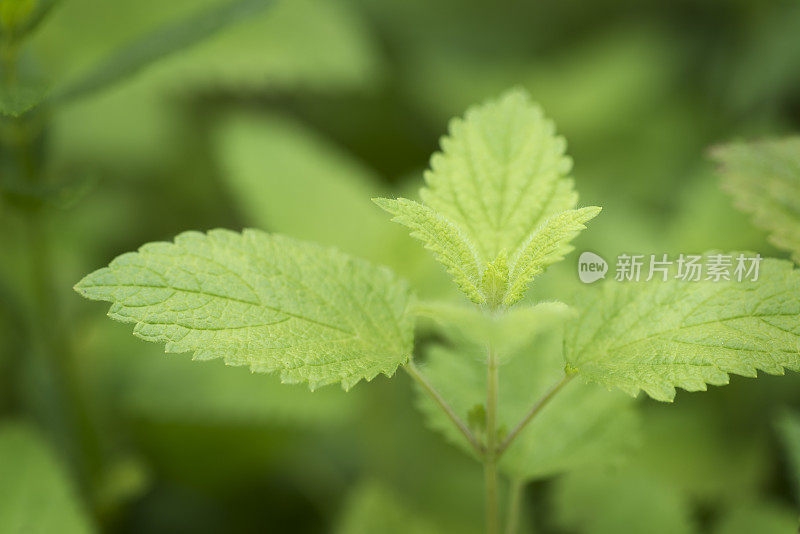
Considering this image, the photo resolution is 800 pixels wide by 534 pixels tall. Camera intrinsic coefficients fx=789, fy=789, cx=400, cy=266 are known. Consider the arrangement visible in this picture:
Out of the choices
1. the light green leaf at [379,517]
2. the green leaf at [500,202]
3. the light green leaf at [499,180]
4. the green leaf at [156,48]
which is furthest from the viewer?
the light green leaf at [379,517]

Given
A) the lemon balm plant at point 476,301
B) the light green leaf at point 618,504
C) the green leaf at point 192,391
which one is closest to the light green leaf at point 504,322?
the lemon balm plant at point 476,301

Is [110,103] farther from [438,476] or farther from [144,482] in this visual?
[438,476]

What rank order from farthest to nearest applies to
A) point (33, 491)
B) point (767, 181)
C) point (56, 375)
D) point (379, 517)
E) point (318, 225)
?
point (318, 225) → point (56, 375) → point (379, 517) → point (33, 491) → point (767, 181)

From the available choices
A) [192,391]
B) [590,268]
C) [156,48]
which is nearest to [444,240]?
[590,268]

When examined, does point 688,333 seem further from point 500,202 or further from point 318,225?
point 318,225

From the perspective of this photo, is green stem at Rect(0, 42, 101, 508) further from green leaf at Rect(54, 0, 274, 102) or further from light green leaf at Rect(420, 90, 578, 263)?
light green leaf at Rect(420, 90, 578, 263)

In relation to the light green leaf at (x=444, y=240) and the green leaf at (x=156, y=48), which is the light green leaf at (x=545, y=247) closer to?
the light green leaf at (x=444, y=240)
